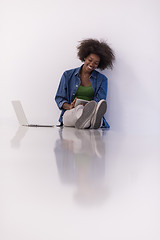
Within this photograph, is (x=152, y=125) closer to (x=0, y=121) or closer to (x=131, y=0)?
(x=131, y=0)

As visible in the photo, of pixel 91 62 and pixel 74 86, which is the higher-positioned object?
pixel 91 62

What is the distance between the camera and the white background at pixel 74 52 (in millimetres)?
3479

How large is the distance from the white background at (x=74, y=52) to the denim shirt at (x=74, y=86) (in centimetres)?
28

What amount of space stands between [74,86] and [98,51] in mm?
471

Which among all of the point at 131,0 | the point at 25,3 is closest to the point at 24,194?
the point at 131,0

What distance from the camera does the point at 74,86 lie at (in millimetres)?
3207

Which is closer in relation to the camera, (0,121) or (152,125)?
(152,125)

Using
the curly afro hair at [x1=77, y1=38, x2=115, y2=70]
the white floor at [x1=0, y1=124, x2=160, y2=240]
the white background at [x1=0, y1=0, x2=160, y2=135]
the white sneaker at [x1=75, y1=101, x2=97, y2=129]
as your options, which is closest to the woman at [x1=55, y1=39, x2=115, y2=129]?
the curly afro hair at [x1=77, y1=38, x2=115, y2=70]

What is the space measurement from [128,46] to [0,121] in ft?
6.17

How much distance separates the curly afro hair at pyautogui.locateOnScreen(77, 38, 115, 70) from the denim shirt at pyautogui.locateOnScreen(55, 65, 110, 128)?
5.9 inches

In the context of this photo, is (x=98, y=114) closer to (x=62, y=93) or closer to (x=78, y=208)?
(x=62, y=93)

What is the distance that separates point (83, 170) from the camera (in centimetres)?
42

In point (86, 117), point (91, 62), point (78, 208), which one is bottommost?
point (86, 117)

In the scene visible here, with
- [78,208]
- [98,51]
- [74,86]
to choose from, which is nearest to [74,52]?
[98,51]
